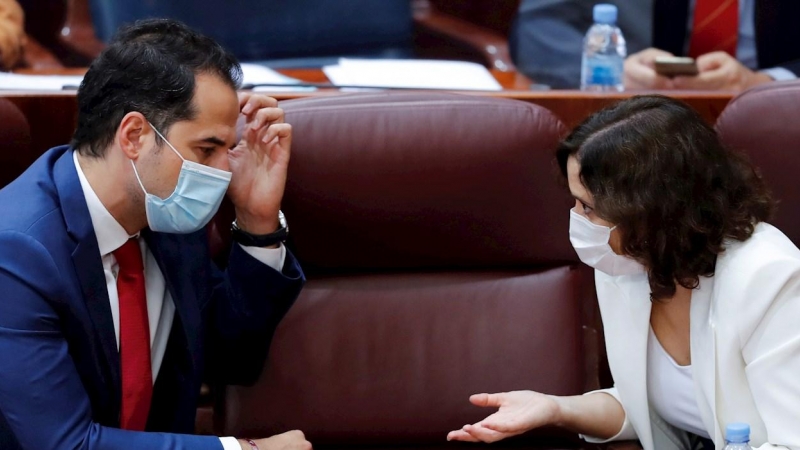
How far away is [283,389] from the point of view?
74.8 inches

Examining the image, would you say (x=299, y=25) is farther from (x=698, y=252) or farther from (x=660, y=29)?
(x=698, y=252)

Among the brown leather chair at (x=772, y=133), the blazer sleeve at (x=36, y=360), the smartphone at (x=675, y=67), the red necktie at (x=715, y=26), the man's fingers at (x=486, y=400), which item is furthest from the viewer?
the red necktie at (x=715, y=26)

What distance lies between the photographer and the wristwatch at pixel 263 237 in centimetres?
177

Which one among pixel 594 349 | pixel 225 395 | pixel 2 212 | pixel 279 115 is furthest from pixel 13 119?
pixel 594 349

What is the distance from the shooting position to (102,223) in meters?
1.62

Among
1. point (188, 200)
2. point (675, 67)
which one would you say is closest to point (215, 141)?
point (188, 200)

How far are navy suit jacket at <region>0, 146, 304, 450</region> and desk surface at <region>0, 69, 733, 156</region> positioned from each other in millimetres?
346

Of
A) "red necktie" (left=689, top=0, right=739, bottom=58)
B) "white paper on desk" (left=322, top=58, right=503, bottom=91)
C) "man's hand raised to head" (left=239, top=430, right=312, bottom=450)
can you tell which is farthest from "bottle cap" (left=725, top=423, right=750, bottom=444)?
"red necktie" (left=689, top=0, right=739, bottom=58)

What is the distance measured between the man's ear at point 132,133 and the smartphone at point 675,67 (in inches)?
53.4

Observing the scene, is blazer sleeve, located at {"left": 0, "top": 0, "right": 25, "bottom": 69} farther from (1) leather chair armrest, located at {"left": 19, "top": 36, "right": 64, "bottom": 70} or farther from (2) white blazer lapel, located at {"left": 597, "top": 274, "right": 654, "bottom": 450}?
(2) white blazer lapel, located at {"left": 597, "top": 274, "right": 654, "bottom": 450}

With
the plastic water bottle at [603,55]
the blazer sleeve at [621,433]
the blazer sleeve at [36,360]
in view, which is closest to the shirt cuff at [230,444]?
the blazer sleeve at [36,360]

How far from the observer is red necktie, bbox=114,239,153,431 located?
5.49 feet

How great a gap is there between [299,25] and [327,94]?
5.06ft

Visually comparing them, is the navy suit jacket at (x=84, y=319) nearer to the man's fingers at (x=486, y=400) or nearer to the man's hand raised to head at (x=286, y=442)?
the man's hand raised to head at (x=286, y=442)
